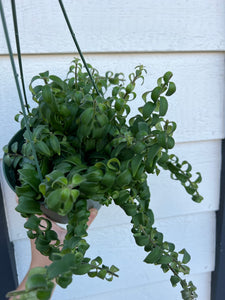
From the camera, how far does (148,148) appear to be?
34 cm

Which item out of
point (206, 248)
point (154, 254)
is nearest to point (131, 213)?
point (154, 254)

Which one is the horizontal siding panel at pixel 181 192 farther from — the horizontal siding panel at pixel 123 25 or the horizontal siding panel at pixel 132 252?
the horizontal siding panel at pixel 123 25

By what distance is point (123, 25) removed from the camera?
1.80ft

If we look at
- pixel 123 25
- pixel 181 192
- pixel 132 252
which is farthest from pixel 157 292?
pixel 123 25

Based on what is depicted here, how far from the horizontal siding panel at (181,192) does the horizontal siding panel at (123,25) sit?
0.84ft

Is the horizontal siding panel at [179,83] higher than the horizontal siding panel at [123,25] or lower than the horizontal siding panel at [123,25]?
lower

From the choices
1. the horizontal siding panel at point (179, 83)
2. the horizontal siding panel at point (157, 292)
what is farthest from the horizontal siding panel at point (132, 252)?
the horizontal siding panel at point (179, 83)

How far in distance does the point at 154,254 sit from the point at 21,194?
0.68 ft

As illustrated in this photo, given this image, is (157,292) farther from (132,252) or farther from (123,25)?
(123,25)

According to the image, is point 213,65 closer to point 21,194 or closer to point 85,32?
point 85,32

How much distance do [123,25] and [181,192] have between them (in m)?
0.45

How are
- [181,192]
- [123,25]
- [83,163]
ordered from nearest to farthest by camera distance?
[83,163], [123,25], [181,192]

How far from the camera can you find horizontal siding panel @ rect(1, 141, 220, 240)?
65 centimetres

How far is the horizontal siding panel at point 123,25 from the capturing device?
51cm
